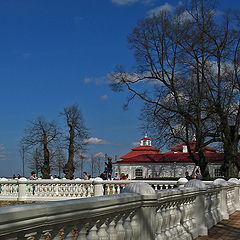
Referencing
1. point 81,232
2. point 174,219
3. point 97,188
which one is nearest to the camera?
point 81,232

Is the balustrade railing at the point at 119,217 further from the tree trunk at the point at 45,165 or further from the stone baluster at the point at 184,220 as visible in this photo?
the tree trunk at the point at 45,165

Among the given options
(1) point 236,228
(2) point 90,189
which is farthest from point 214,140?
(1) point 236,228

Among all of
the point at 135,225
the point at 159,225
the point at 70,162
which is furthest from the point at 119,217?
the point at 70,162

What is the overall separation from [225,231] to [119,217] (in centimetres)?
548

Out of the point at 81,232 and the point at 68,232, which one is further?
the point at 81,232

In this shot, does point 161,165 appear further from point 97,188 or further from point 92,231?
point 92,231

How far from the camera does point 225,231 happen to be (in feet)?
31.4

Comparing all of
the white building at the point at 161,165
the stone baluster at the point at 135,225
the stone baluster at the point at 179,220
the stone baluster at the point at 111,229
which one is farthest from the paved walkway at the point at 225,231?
the white building at the point at 161,165

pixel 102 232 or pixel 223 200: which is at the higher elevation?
pixel 102 232

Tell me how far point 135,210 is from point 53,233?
199 cm

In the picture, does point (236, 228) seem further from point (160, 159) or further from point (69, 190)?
point (160, 159)

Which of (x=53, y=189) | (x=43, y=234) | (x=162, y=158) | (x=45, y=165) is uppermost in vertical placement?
(x=162, y=158)

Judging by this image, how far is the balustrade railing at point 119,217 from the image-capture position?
305 centimetres

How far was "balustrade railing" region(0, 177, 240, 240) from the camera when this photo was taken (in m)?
3.05
